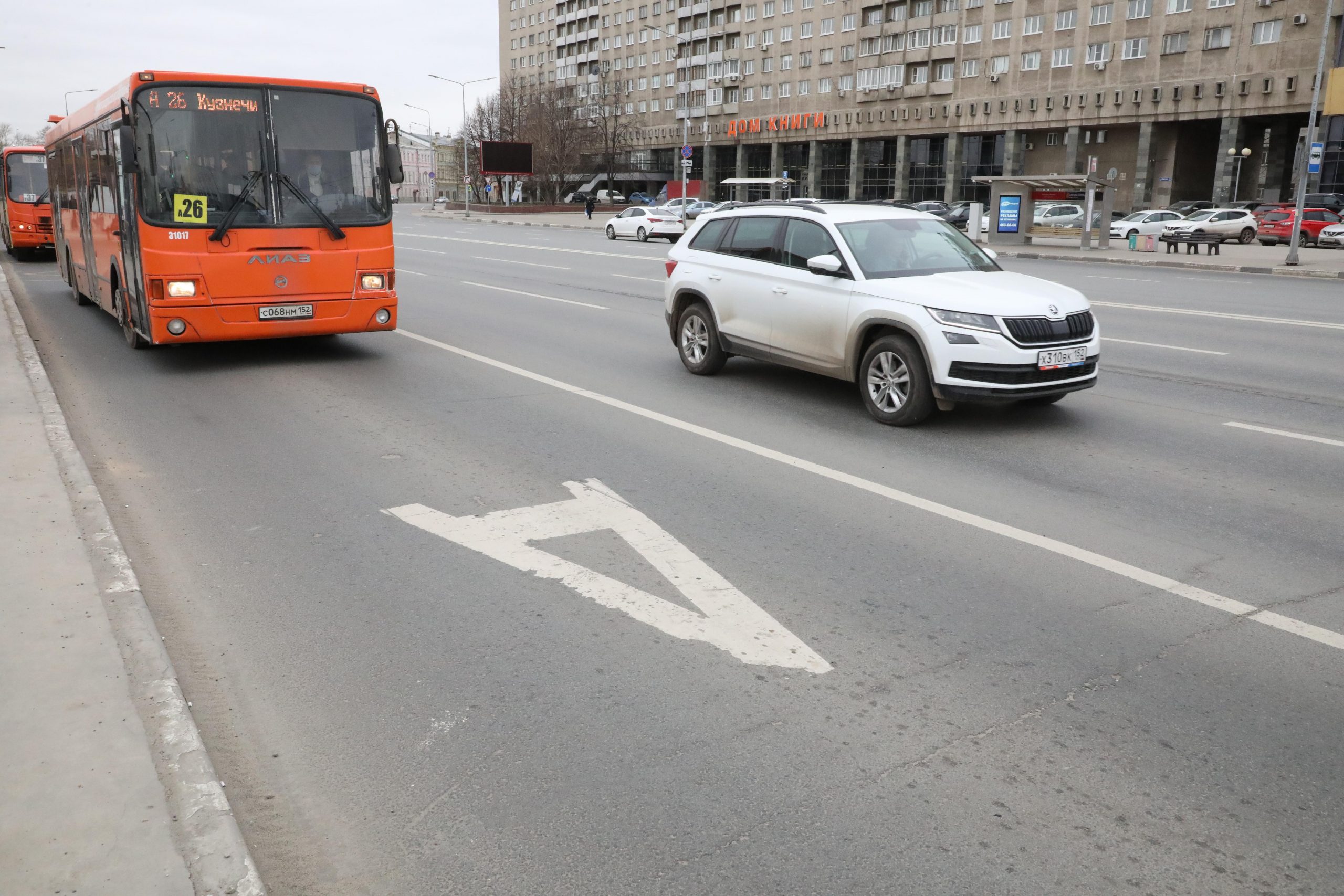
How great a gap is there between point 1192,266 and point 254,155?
2544 centimetres

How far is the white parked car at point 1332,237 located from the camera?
3806 centimetres

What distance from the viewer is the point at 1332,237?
3822 centimetres

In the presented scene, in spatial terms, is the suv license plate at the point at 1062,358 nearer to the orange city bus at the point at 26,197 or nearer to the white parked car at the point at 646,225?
the orange city bus at the point at 26,197

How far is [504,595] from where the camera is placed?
5.00 m

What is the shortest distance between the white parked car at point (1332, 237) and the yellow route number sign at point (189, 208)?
39.4 metres

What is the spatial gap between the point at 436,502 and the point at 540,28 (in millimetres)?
125695

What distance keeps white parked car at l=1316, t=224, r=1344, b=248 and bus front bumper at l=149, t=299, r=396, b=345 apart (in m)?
37.7

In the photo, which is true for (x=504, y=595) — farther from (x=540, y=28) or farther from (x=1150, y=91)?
(x=540, y=28)

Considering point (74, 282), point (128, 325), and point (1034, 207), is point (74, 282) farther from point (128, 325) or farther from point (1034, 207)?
point (1034, 207)

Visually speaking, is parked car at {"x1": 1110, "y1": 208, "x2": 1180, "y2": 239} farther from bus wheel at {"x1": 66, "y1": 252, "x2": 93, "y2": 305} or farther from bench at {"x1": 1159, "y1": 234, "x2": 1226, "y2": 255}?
bus wheel at {"x1": 66, "y1": 252, "x2": 93, "y2": 305}

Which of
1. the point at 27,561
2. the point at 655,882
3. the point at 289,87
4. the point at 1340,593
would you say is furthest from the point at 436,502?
the point at 289,87

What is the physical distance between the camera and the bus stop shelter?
35.1 m

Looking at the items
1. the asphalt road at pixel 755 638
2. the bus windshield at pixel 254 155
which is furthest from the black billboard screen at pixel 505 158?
the asphalt road at pixel 755 638

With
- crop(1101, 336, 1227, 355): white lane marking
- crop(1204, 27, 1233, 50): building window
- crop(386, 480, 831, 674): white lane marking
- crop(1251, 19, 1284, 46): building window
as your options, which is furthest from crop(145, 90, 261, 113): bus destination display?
crop(1204, 27, 1233, 50): building window
